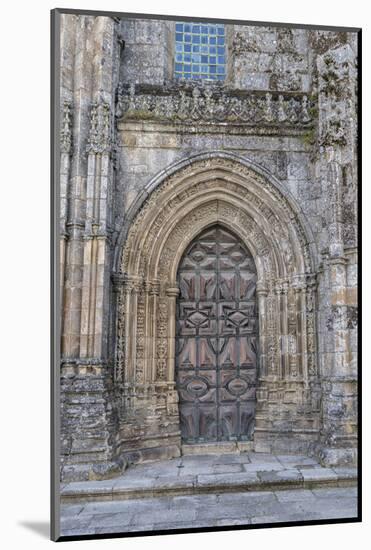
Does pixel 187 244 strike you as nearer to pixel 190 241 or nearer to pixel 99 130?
pixel 190 241

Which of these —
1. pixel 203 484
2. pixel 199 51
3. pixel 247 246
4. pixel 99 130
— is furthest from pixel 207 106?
pixel 203 484

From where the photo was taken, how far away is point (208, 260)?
621 centimetres

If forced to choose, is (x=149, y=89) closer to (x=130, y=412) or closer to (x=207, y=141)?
(x=207, y=141)

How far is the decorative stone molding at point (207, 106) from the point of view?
593 centimetres

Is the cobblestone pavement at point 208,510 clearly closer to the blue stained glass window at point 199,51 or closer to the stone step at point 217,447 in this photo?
the stone step at point 217,447

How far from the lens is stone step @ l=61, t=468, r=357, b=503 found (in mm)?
4680

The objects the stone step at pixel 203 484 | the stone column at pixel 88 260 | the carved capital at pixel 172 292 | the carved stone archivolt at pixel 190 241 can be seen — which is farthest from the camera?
the carved capital at pixel 172 292

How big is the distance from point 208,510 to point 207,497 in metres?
0.25

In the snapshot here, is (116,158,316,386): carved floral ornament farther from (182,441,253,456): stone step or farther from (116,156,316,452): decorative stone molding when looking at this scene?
(182,441,253,456): stone step

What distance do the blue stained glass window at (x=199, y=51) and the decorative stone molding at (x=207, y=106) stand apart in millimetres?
299

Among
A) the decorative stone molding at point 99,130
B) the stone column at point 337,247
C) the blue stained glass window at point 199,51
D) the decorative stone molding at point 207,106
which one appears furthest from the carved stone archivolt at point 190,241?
the blue stained glass window at point 199,51

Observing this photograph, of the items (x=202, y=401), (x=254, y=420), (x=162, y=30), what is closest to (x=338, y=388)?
(x=254, y=420)

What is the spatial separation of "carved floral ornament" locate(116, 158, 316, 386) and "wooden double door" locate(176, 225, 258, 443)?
15cm

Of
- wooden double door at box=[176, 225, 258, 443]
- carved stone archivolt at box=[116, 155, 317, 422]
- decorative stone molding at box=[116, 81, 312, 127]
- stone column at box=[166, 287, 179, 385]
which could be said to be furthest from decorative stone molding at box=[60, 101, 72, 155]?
stone column at box=[166, 287, 179, 385]
